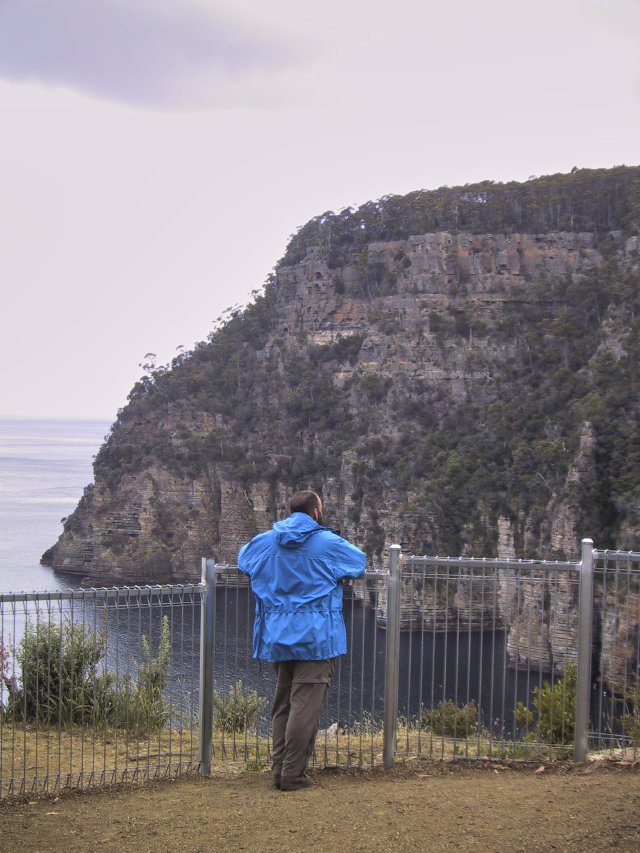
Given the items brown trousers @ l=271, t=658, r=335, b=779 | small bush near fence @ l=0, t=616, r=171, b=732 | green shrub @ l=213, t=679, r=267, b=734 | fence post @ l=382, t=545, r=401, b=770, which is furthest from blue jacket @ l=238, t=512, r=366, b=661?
green shrub @ l=213, t=679, r=267, b=734

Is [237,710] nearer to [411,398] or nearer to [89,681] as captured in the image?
[89,681]

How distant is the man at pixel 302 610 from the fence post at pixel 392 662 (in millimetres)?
612

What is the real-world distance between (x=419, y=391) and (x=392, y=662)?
63749mm

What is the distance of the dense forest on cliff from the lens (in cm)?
5425

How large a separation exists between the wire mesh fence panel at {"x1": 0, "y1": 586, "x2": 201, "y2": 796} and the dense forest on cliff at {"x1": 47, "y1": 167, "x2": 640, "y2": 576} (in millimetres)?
37047

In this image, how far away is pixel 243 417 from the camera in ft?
275

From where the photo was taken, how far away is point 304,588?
7129mm

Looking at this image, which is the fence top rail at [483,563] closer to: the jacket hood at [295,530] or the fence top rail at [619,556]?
the fence top rail at [619,556]

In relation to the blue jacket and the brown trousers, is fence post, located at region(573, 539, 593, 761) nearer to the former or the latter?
the blue jacket

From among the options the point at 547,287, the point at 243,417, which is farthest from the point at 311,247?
the point at 547,287

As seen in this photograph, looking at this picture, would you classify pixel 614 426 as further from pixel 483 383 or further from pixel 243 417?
pixel 243 417

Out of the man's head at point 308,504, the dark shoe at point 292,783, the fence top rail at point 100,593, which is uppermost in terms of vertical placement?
the man's head at point 308,504

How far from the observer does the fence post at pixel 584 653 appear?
789 centimetres

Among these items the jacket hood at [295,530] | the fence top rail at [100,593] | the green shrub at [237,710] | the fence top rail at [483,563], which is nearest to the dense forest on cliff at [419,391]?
the green shrub at [237,710]
